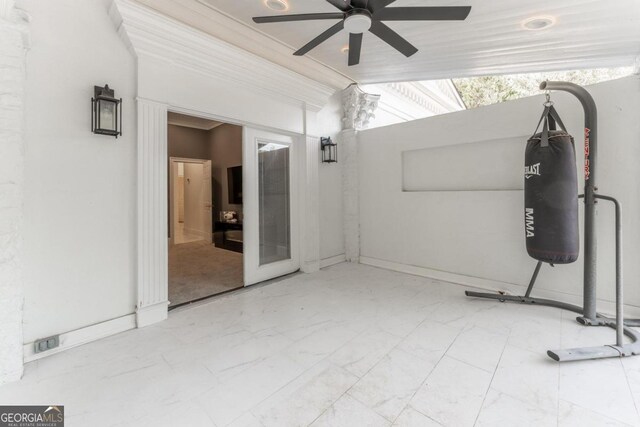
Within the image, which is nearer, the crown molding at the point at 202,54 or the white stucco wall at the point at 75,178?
the white stucco wall at the point at 75,178

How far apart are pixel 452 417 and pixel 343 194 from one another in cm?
373

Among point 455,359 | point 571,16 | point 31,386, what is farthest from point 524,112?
point 31,386

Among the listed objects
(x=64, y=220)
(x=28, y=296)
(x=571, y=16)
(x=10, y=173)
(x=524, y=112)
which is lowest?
(x=28, y=296)

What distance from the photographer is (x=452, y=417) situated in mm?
1407

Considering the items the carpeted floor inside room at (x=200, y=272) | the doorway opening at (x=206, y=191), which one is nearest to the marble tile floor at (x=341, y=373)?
the carpeted floor inside room at (x=200, y=272)

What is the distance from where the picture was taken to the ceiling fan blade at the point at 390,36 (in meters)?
2.10

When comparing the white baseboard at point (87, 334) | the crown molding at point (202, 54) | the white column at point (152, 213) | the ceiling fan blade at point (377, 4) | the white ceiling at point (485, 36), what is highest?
the white ceiling at point (485, 36)

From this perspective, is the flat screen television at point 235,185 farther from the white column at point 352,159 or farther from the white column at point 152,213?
the white column at point 152,213

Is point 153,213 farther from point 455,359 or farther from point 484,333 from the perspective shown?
point 484,333

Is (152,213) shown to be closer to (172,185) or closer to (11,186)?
(11,186)

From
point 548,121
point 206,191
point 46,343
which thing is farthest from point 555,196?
point 206,191

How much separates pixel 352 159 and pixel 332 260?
72.3 inches

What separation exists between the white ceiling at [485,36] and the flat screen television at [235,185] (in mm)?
3213

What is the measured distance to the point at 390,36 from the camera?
2225mm
